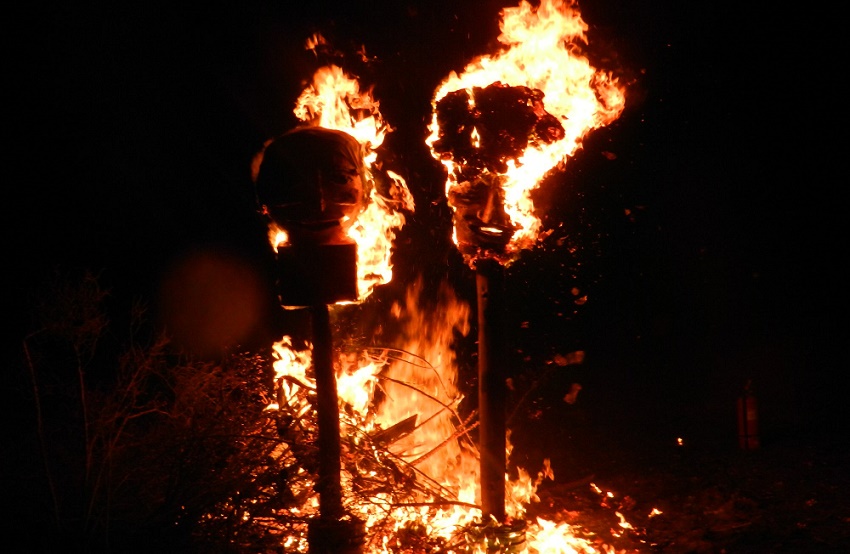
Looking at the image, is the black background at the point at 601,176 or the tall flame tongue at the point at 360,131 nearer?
the tall flame tongue at the point at 360,131

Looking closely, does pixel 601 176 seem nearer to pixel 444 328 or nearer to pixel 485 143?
pixel 444 328

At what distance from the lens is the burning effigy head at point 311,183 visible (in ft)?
13.2

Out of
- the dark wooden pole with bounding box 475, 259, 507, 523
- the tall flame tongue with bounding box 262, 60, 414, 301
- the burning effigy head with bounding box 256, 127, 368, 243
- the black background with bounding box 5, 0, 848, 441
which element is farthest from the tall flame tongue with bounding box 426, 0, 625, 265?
the black background with bounding box 5, 0, 848, 441

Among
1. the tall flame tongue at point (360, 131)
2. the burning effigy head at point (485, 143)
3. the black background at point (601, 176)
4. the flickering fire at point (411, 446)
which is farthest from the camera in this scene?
the black background at point (601, 176)

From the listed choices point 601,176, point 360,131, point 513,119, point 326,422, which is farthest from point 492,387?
point 601,176

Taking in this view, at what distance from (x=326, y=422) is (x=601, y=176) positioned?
Result: 4.37 metres

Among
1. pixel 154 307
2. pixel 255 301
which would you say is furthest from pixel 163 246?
pixel 255 301

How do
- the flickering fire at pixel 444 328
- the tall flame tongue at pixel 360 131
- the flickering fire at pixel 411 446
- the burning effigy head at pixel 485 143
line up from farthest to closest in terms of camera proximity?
1. the tall flame tongue at pixel 360 131
2. the flickering fire at pixel 411 446
3. the flickering fire at pixel 444 328
4. the burning effigy head at pixel 485 143

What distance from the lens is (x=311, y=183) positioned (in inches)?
158

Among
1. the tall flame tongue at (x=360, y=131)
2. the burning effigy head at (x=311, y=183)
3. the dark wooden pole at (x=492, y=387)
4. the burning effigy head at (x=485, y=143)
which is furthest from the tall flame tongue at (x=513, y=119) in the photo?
the tall flame tongue at (x=360, y=131)

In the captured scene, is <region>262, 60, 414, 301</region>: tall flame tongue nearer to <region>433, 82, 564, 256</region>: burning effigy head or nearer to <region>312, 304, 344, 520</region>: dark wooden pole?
<region>312, 304, 344, 520</region>: dark wooden pole

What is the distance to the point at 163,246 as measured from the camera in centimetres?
756

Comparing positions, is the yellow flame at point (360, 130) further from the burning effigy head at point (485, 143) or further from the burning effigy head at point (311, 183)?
the burning effigy head at point (485, 143)

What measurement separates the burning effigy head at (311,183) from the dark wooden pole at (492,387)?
96 cm
